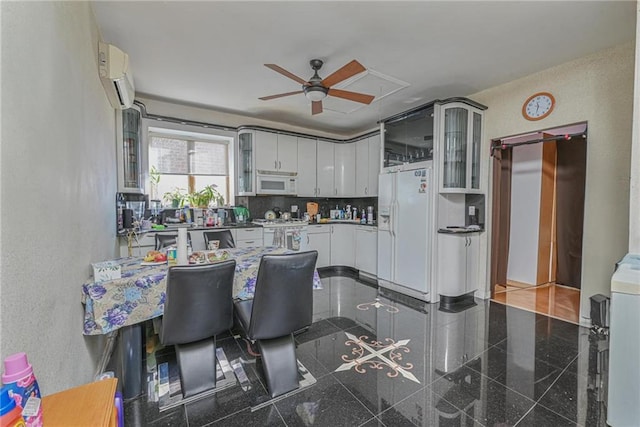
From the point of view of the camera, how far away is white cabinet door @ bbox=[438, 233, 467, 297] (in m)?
3.51

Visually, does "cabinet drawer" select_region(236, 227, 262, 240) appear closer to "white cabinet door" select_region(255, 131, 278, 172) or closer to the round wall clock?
"white cabinet door" select_region(255, 131, 278, 172)

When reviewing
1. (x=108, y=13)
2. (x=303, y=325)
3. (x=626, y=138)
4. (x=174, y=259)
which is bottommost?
(x=303, y=325)

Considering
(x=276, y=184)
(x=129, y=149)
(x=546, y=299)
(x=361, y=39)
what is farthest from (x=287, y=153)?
(x=546, y=299)

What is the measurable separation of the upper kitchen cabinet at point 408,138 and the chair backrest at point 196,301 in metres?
3.00

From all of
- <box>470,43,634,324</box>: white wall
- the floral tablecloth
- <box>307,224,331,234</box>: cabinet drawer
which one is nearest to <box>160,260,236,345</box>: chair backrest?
the floral tablecloth

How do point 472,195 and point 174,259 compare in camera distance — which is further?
point 472,195

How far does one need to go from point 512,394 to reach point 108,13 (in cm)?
409

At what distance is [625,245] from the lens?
8.54 feet

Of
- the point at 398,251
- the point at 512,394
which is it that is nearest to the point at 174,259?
the point at 512,394

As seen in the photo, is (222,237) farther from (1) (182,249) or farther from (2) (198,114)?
(2) (198,114)

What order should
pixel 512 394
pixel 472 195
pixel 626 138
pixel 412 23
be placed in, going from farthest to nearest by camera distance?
pixel 472 195, pixel 626 138, pixel 412 23, pixel 512 394

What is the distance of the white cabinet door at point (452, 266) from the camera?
351 cm

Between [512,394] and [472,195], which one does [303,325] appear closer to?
[512,394]

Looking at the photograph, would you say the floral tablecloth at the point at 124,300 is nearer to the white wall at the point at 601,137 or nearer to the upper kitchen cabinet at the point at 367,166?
the upper kitchen cabinet at the point at 367,166
